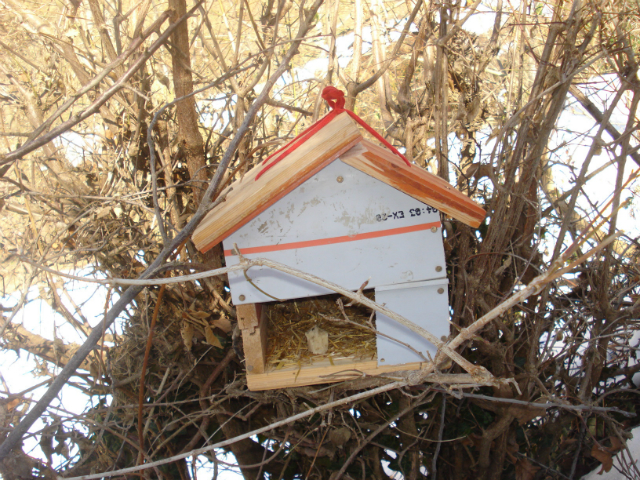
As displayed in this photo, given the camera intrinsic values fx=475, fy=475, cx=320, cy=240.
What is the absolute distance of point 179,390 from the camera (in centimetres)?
207

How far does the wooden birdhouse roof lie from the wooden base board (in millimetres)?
502

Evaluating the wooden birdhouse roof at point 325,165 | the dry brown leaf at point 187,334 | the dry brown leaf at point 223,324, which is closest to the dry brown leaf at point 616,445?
the wooden birdhouse roof at point 325,165

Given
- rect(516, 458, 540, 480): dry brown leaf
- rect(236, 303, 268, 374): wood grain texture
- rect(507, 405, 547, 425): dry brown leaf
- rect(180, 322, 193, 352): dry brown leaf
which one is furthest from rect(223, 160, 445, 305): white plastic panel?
rect(516, 458, 540, 480): dry brown leaf

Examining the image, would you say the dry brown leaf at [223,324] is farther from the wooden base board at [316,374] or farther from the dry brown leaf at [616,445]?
the dry brown leaf at [616,445]

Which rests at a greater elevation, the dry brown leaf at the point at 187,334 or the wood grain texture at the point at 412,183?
the wood grain texture at the point at 412,183

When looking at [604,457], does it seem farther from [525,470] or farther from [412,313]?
[412,313]

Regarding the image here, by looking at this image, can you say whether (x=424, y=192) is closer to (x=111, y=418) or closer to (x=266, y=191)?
(x=266, y=191)

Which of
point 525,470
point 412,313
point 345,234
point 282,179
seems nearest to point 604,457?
point 525,470

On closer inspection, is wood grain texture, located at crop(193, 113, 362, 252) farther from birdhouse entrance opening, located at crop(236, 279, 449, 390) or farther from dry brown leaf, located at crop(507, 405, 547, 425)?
dry brown leaf, located at crop(507, 405, 547, 425)

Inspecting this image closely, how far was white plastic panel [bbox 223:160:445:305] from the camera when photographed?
1.46 m

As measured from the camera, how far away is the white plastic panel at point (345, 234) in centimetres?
146

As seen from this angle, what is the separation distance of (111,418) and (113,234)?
90 cm

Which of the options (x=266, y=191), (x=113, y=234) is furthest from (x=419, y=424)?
(x=113, y=234)

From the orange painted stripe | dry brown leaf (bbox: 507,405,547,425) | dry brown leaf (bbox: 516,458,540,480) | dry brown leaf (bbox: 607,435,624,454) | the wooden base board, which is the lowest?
dry brown leaf (bbox: 516,458,540,480)
